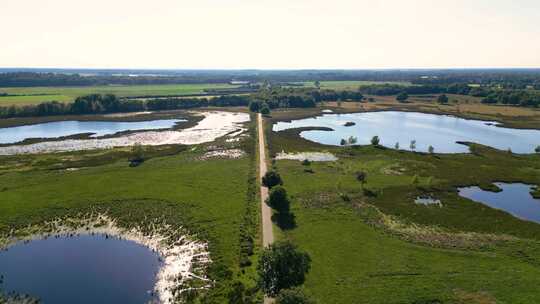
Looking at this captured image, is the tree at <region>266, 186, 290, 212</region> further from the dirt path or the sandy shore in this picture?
the sandy shore

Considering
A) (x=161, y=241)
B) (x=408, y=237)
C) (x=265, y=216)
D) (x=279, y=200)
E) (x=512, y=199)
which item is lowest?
(x=161, y=241)

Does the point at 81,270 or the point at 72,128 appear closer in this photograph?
the point at 81,270

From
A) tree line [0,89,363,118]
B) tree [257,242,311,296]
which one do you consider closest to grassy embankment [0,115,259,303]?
tree [257,242,311,296]

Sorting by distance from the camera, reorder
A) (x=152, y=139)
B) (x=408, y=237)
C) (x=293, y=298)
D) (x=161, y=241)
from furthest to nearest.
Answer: (x=152, y=139) < (x=408, y=237) < (x=161, y=241) < (x=293, y=298)

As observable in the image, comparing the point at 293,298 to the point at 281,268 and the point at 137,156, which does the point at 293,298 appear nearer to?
the point at 281,268

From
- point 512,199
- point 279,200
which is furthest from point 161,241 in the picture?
point 512,199

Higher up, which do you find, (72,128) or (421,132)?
(72,128)

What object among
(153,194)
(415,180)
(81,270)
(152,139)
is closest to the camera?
(81,270)

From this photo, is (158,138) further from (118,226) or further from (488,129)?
(488,129)
